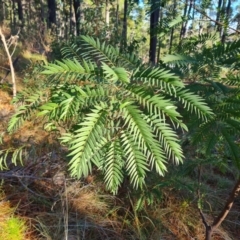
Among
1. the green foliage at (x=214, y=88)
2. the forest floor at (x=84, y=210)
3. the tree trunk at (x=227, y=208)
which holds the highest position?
the green foliage at (x=214, y=88)

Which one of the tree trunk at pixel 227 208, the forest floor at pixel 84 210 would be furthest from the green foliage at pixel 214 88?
the forest floor at pixel 84 210

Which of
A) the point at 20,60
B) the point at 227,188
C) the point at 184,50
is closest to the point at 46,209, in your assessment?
the point at 184,50

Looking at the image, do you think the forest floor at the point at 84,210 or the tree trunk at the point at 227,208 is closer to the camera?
the tree trunk at the point at 227,208

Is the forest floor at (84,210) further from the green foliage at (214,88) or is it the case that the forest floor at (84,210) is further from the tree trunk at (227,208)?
the green foliage at (214,88)

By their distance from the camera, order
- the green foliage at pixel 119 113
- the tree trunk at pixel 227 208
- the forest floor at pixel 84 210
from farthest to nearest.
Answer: the forest floor at pixel 84 210 < the tree trunk at pixel 227 208 < the green foliage at pixel 119 113

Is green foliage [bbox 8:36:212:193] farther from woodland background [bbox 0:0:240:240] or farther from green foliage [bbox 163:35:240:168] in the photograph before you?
green foliage [bbox 163:35:240:168]

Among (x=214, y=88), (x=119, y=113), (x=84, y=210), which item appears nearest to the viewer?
(x=119, y=113)

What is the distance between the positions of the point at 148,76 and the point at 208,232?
4.39 feet

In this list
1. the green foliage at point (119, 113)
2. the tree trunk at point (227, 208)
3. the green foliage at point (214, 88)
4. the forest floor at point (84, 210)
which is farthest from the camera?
the forest floor at point (84, 210)

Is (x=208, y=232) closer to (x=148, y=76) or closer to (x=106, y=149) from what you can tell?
(x=106, y=149)

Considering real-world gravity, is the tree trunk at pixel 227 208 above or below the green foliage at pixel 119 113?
below

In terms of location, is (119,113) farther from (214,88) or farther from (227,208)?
(227,208)

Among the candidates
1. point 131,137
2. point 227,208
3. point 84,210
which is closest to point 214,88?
point 131,137

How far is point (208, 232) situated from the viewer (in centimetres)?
172
